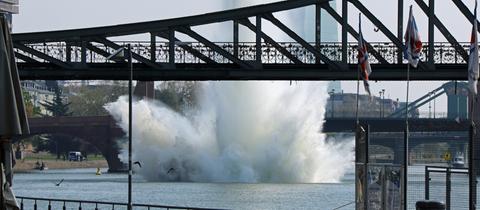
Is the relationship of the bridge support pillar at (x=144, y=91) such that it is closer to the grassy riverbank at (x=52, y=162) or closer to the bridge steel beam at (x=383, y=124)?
the grassy riverbank at (x=52, y=162)

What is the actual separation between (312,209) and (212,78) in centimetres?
1155

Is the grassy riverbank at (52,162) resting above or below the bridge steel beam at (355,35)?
below

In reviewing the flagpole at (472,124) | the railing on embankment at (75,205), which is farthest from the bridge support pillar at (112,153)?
the flagpole at (472,124)

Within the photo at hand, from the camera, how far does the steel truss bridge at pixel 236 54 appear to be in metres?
57.0

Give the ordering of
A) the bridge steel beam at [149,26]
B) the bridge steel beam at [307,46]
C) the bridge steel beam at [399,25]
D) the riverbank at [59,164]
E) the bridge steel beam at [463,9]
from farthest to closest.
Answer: the riverbank at [59,164], the bridge steel beam at [399,25], the bridge steel beam at [149,26], the bridge steel beam at [463,9], the bridge steel beam at [307,46]

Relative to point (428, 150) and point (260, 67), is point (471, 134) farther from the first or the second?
point (428, 150)

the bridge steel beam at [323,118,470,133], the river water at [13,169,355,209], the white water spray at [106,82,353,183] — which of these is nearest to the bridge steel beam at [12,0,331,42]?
the river water at [13,169,355,209]

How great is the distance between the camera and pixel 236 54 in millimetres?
58156

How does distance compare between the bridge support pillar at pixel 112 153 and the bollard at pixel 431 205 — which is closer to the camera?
the bollard at pixel 431 205

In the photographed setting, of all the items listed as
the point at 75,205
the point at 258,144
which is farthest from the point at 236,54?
the point at 258,144

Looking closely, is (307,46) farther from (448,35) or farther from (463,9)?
(463,9)

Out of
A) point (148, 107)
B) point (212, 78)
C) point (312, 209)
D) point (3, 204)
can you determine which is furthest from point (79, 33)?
point (148, 107)

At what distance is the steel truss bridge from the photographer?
57000 millimetres

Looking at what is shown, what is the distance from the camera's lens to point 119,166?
137875 millimetres
